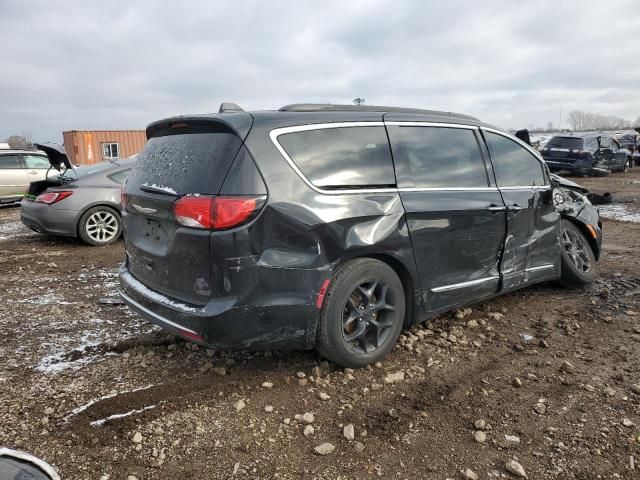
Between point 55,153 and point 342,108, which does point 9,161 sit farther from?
point 342,108

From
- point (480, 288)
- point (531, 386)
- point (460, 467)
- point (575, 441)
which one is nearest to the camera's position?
point (460, 467)

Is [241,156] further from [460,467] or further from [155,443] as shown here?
[460,467]

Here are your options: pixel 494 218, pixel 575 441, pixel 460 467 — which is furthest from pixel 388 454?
pixel 494 218

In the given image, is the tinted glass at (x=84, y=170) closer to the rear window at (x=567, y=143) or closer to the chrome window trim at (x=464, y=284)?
the chrome window trim at (x=464, y=284)

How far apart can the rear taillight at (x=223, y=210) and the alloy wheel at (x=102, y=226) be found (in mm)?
5639

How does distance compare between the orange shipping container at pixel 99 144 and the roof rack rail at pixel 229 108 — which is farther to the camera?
the orange shipping container at pixel 99 144

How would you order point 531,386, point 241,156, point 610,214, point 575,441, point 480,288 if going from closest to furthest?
point 575,441 < point 241,156 < point 531,386 < point 480,288 < point 610,214

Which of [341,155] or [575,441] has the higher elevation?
[341,155]

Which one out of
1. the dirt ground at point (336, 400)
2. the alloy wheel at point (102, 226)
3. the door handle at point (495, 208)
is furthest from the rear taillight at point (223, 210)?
the alloy wheel at point (102, 226)

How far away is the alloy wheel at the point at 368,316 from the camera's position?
321cm

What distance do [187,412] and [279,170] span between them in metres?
1.52

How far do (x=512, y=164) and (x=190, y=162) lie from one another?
2.85 metres

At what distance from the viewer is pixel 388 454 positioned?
247 centimetres

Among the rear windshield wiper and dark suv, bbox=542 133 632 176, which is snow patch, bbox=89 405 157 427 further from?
dark suv, bbox=542 133 632 176
